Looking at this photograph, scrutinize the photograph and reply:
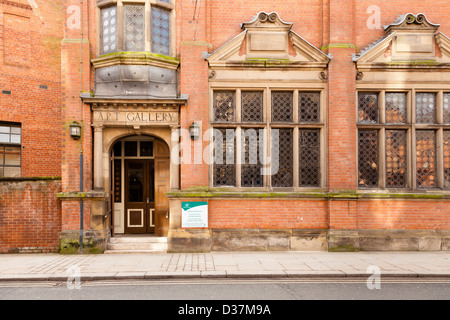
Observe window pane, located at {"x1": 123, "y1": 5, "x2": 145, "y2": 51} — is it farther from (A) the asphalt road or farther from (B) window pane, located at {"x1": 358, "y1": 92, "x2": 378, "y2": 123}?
(B) window pane, located at {"x1": 358, "y1": 92, "x2": 378, "y2": 123}

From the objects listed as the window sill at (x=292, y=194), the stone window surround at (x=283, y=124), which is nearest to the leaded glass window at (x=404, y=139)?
the window sill at (x=292, y=194)

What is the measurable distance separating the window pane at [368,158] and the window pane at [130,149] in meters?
7.12

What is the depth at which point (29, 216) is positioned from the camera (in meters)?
9.45

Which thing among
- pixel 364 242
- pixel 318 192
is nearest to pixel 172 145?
pixel 318 192

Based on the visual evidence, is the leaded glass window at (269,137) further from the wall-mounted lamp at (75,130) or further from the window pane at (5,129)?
the window pane at (5,129)

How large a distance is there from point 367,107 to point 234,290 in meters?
6.96

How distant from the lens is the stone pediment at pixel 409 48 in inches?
387

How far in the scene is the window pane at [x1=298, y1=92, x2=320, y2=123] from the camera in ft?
33.0

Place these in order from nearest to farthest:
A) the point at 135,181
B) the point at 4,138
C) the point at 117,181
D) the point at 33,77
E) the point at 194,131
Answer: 1. the point at 194,131
2. the point at 117,181
3. the point at 135,181
4. the point at 4,138
5. the point at 33,77

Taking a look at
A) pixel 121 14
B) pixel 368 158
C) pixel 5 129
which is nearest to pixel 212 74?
pixel 121 14

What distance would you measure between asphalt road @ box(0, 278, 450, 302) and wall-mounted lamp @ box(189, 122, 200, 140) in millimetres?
4097

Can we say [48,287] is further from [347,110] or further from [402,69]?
[402,69]

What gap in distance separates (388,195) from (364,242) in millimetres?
1536

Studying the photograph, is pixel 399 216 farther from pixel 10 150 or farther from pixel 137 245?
pixel 10 150
